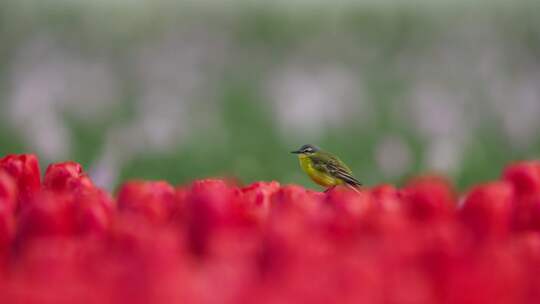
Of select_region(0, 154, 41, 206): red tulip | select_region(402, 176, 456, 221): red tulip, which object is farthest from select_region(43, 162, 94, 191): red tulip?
select_region(402, 176, 456, 221): red tulip

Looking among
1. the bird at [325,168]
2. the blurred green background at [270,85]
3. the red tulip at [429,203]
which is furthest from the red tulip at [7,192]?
the blurred green background at [270,85]

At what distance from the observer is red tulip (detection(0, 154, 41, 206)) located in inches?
15.2

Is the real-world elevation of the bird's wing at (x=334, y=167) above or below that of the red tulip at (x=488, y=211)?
above

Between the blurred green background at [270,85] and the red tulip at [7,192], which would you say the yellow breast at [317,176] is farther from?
the red tulip at [7,192]

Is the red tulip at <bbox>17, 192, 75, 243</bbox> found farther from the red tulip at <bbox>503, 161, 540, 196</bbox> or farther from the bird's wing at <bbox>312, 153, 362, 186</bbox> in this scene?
the bird's wing at <bbox>312, 153, 362, 186</bbox>

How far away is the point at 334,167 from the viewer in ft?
5.41

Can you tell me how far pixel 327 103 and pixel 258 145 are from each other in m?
0.25

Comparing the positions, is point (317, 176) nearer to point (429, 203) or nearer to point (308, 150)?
point (308, 150)

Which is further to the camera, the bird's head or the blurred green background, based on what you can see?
the blurred green background

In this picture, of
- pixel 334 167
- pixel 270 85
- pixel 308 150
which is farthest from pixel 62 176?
pixel 270 85

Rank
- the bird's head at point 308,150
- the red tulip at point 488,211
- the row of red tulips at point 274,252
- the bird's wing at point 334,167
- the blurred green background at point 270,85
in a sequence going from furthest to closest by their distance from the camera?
the blurred green background at point 270,85 < the bird's head at point 308,150 < the bird's wing at point 334,167 < the red tulip at point 488,211 < the row of red tulips at point 274,252

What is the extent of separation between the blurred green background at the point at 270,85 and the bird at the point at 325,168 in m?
0.31

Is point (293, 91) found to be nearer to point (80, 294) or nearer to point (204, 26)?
point (204, 26)

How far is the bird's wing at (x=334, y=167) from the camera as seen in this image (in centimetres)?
151
